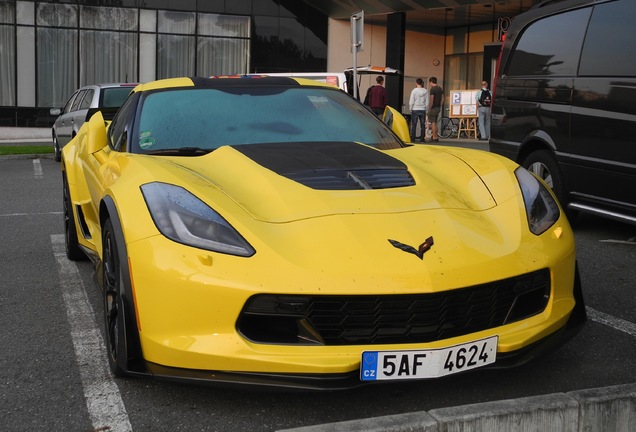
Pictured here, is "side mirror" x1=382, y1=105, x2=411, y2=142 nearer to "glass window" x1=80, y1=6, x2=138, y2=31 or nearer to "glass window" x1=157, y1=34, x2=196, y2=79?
"glass window" x1=157, y1=34, x2=196, y2=79

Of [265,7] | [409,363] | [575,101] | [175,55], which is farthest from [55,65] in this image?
[409,363]

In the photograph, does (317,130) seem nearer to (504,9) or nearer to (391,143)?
(391,143)

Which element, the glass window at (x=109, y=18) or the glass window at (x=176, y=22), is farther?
the glass window at (x=176, y=22)

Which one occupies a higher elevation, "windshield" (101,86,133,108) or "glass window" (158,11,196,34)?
"glass window" (158,11,196,34)

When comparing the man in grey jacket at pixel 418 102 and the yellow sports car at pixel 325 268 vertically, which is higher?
the man in grey jacket at pixel 418 102

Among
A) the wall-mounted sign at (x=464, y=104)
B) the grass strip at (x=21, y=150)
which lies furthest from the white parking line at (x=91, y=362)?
the wall-mounted sign at (x=464, y=104)

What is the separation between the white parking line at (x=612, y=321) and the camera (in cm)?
413

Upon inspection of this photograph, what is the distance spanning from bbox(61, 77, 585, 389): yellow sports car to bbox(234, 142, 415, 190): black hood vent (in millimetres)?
15

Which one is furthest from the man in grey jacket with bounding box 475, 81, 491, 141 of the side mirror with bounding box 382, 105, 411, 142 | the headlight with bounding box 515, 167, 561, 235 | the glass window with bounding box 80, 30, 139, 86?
the headlight with bounding box 515, 167, 561, 235

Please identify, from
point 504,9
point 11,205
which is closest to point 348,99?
point 11,205

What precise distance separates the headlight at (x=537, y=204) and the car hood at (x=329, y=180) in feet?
0.58

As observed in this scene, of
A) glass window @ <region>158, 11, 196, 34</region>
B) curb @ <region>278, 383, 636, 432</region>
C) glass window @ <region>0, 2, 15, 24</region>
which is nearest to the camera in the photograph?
curb @ <region>278, 383, 636, 432</region>

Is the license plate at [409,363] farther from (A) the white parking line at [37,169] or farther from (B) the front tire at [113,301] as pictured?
(A) the white parking line at [37,169]

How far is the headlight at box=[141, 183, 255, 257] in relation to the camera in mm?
2922
